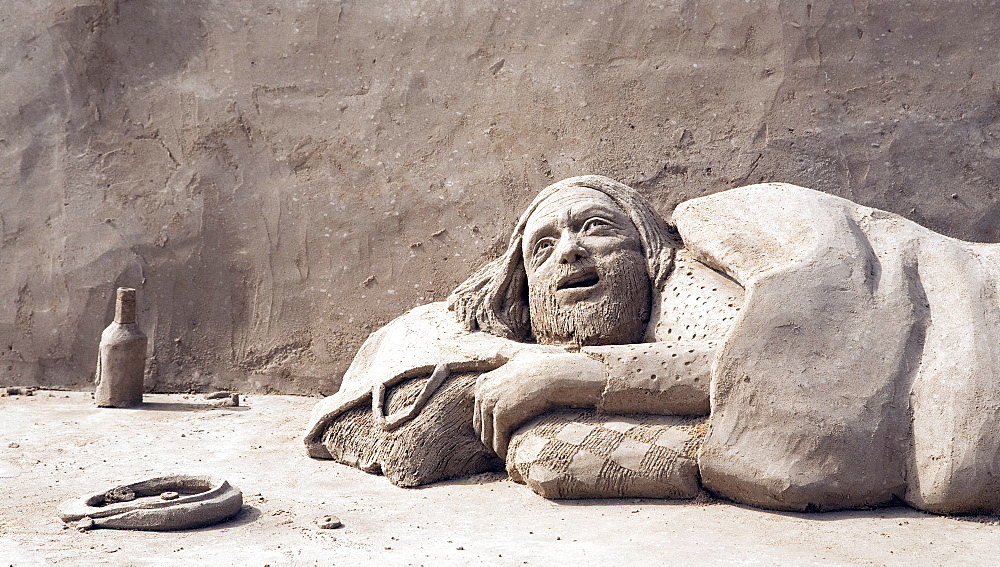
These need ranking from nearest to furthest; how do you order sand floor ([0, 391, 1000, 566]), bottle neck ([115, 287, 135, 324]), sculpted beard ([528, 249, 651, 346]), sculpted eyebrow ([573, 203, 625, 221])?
sand floor ([0, 391, 1000, 566]), sculpted beard ([528, 249, 651, 346]), sculpted eyebrow ([573, 203, 625, 221]), bottle neck ([115, 287, 135, 324])

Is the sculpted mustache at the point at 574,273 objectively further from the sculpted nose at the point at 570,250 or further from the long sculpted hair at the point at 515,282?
the long sculpted hair at the point at 515,282

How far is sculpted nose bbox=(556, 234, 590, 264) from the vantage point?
4340mm

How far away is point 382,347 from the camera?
4.86 metres

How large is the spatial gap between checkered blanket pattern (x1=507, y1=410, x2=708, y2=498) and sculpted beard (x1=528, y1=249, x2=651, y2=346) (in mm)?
474

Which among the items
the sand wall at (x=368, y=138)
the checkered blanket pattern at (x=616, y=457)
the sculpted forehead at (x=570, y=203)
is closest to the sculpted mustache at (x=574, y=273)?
the sculpted forehead at (x=570, y=203)

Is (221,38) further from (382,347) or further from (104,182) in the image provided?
(382,347)

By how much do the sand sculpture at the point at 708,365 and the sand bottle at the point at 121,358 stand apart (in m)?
1.46

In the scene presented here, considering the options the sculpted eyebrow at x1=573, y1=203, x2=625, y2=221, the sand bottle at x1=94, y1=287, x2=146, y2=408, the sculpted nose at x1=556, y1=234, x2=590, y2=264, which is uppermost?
the sculpted eyebrow at x1=573, y1=203, x2=625, y2=221

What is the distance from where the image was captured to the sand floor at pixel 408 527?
315 cm

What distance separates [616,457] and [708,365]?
456 mm

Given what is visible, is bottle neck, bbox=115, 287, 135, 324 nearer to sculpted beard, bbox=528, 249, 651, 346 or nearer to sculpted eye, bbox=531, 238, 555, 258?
sculpted eye, bbox=531, 238, 555, 258

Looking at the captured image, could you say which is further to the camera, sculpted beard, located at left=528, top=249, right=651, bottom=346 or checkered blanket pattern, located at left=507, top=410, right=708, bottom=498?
sculpted beard, located at left=528, top=249, right=651, bottom=346

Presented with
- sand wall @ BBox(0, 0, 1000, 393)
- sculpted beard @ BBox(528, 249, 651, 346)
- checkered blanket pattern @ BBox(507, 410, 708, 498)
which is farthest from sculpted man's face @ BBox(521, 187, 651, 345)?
sand wall @ BBox(0, 0, 1000, 393)

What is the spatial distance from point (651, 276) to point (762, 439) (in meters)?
1.00
